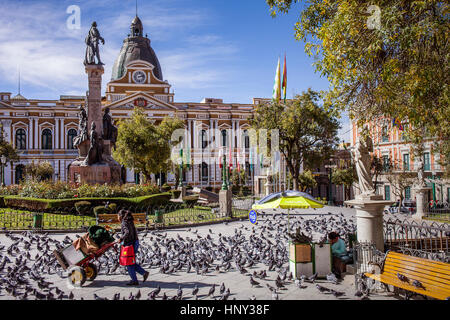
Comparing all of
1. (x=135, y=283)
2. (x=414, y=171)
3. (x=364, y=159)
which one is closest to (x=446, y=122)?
(x=364, y=159)

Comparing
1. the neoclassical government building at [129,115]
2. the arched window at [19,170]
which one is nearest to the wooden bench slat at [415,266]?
the neoclassical government building at [129,115]

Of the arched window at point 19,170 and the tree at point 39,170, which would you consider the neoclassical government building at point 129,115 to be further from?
the tree at point 39,170

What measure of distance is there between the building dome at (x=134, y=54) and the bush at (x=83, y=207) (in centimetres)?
4062

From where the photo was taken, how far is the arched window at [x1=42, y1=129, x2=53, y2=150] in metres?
51.5

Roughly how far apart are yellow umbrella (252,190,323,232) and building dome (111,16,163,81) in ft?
168

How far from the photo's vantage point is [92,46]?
24281 mm

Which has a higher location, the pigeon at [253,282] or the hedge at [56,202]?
the hedge at [56,202]

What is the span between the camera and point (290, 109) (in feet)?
91.8

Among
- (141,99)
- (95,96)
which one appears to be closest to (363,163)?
(95,96)

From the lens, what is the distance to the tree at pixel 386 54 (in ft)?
25.6

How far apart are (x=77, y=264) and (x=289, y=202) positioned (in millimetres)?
4475

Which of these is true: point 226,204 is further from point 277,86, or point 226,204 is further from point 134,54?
point 134,54

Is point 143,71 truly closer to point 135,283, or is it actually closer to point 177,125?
point 177,125

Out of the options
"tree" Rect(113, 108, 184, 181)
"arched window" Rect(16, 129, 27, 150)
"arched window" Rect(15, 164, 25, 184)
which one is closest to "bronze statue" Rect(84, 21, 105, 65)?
"tree" Rect(113, 108, 184, 181)
